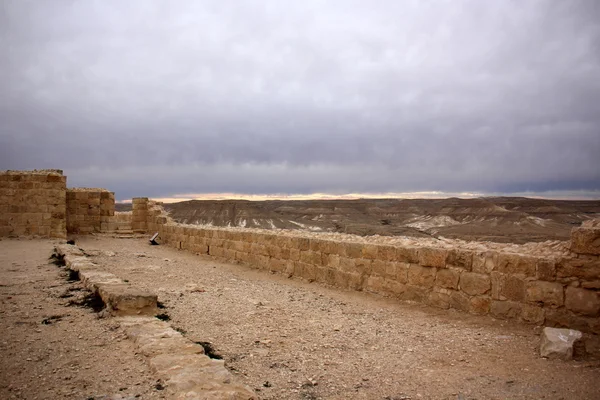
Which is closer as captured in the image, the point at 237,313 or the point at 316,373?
the point at 316,373

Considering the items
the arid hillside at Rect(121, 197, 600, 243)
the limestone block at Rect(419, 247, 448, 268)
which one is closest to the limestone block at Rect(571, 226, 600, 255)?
the limestone block at Rect(419, 247, 448, 268)

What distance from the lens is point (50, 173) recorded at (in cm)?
1526

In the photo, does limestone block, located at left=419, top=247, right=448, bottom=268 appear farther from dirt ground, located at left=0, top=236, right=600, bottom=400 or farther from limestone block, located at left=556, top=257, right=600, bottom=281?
limestone block, located at left=556, top=257, right=600, bottom=281

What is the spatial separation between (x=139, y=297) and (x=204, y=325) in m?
0.80

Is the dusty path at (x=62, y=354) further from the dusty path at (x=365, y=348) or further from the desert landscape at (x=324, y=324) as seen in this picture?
the dusty path at (x=365, y=348)

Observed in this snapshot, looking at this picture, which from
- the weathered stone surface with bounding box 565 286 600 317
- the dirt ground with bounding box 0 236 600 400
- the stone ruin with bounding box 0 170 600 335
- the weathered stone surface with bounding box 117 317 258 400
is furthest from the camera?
→ the stone ruin with bounding box 0 170 600 335

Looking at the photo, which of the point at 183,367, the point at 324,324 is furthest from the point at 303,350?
the point at 183,367

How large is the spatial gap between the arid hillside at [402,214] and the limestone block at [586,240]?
3202 centimetres

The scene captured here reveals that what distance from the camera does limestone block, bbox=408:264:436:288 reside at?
5.62 m

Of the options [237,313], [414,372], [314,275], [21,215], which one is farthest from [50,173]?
[414,372]

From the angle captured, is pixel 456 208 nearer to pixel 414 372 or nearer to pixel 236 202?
pixel 236 202

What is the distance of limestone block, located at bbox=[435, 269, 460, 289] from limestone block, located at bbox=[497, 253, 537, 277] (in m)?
0.60

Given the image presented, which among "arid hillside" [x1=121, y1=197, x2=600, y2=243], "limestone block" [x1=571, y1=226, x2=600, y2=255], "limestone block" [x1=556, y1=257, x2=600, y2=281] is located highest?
"limestone block" [x1=571, y1=226, x2=600, y2=255]

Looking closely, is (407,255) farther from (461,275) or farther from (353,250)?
(353,250)
